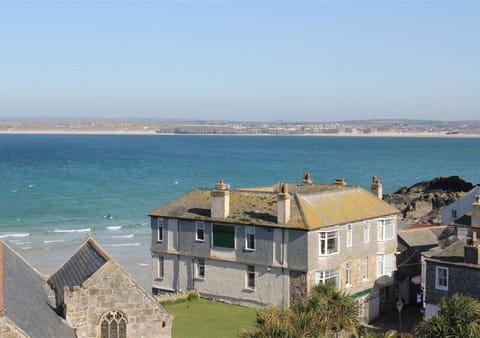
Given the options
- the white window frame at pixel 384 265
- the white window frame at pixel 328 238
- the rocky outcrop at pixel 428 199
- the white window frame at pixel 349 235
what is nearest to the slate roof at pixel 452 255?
the white window frame at pixel 328 238

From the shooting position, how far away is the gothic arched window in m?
24.1

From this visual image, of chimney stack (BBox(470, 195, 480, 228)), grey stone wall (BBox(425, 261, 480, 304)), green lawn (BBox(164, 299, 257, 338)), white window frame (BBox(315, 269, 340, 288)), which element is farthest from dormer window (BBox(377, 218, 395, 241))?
green lawn (BBox(164, 299, 257, 338))

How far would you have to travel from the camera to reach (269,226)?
38.3 metres

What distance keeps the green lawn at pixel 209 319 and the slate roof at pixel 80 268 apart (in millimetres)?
8489

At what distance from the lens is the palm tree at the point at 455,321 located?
80.3ft

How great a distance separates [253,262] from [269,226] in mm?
2197

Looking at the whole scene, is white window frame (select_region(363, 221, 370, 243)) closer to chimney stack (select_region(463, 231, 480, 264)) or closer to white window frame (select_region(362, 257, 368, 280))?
white window frame (select_region(362, 257, 368, 280))

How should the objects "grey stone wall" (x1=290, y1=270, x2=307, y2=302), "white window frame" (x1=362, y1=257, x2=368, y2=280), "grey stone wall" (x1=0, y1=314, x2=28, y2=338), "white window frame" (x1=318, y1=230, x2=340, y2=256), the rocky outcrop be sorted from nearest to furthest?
"grey stone wall" (x1=0, y1=314, x2=28, y2=338) < "grey stone wall" (x1=290, y1=270, x2=307, y2=302) < "white window frame" (x1=318, y1=230, x2=340, y2=256) < "white window frame" (x1=362, y1=257, x2=368, y2=280) < the rocky outcrop

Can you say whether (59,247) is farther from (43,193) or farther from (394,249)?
(43,193)

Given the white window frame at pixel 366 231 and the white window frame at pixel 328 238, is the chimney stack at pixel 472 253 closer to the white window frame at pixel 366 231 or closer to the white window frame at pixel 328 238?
the white window frame at pixel 328 238

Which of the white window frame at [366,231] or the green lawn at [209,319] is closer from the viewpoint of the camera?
the green lawn at [209,319]

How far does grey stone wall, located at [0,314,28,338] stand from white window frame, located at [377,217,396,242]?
25768 mm

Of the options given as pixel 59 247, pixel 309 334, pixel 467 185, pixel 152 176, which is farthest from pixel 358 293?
pixel 152 176

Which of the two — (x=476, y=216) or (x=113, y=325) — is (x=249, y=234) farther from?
(x=113, y=325)
